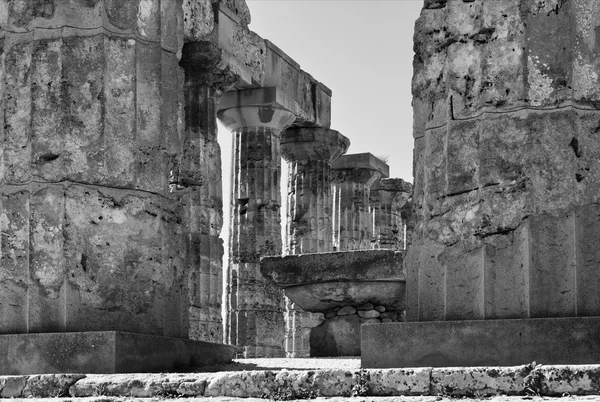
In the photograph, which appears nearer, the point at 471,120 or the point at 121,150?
the point at 471,120

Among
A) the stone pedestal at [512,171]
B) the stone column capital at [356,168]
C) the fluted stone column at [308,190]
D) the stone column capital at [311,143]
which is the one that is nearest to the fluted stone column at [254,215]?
the stone column capital at [311,143]

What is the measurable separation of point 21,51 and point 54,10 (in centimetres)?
29

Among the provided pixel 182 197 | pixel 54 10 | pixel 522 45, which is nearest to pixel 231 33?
pixel 182 197

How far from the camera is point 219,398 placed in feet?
16.3

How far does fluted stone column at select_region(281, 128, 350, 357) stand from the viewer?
77.3 ft

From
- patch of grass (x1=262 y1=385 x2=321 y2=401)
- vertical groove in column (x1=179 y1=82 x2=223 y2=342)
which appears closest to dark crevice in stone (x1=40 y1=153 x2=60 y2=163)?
patch of grass (x1=262 y1=385 x2=321 y2=401)

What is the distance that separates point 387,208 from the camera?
33.4m

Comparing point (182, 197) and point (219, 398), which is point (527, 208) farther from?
point (182, 197)

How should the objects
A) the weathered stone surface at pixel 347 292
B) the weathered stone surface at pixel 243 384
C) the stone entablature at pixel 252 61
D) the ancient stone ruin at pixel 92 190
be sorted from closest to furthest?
the weathered stone surface at pixel 243 384 < the ancient stone ruin at pixel 92 190 < the weathered stone surface at pixel 347 292 < the stone entablature at pixel 252 61

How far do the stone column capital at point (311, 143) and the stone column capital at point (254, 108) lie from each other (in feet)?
8.37

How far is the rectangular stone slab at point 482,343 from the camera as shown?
503 cm

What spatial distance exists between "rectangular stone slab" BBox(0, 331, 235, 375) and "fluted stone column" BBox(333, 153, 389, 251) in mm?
22161

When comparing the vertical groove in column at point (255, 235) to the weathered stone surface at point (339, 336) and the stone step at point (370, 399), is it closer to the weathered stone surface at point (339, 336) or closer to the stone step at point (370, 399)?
the weathered stone surface at point (339, 336)

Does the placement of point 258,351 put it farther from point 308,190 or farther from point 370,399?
point 370,399
